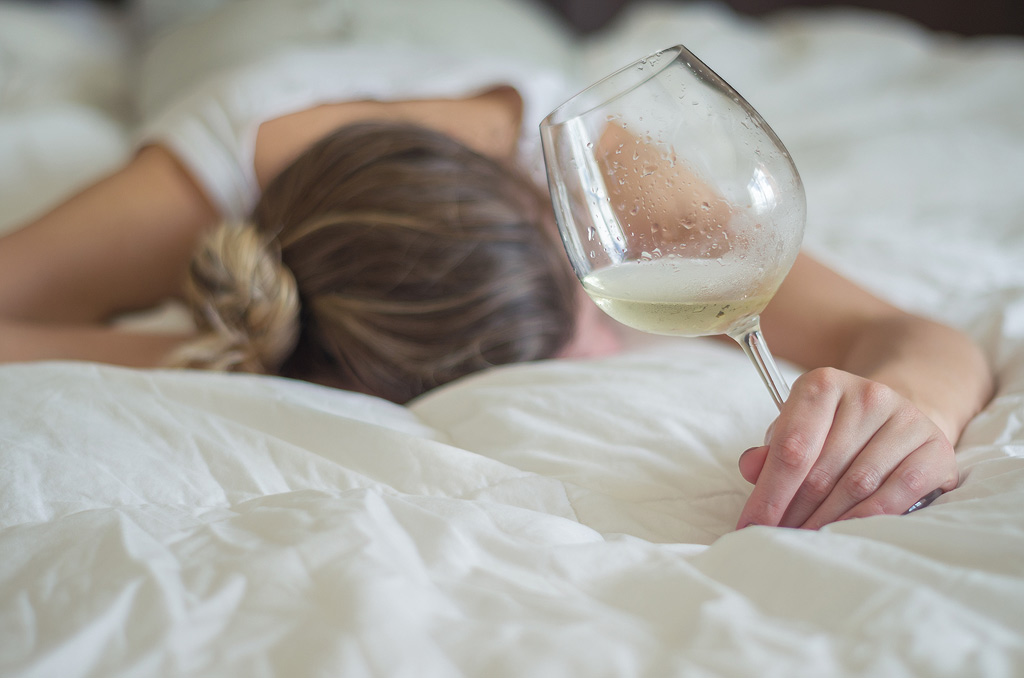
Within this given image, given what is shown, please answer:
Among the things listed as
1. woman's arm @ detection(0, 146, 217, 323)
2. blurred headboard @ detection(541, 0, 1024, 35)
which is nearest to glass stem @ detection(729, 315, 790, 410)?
woman's arm @ detection(0, 146, 217, 323)

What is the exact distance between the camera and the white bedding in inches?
14.4

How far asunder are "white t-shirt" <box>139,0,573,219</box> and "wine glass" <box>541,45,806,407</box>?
2.40ft

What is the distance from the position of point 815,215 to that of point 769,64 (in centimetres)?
97

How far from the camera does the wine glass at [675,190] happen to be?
49 centimetres

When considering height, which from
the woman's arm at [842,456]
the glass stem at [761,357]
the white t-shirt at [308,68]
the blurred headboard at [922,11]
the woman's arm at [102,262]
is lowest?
the woman's arm at [102,262]

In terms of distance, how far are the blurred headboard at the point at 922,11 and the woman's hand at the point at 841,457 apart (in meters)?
2.41

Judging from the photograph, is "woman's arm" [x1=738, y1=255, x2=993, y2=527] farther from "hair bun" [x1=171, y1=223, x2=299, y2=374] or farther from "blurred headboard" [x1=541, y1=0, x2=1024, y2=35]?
"blurred headboard" [x1=541, y1=0, x2=1024, y2=35]

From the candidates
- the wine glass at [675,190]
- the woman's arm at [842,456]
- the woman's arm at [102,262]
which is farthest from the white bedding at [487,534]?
the woman's arm at [102,262]

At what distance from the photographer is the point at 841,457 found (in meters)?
0.53

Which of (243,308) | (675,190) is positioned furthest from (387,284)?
(675,190)

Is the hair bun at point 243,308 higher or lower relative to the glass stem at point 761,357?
lower

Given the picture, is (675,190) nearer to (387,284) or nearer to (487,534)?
(487,534)

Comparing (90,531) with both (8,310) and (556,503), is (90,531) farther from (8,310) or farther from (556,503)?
(8,310)

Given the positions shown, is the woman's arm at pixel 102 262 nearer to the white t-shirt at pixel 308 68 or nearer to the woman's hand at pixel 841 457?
the white t-shirt at pixel 308 68
